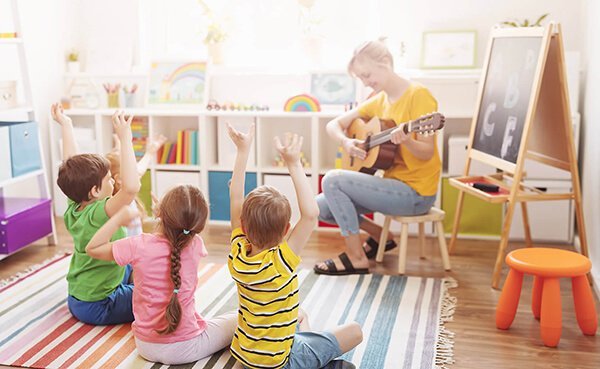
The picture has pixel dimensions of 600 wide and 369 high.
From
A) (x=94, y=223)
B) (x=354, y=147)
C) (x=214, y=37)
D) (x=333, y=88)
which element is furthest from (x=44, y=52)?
(x=94, y=223)

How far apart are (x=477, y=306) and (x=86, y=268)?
1.62 meters

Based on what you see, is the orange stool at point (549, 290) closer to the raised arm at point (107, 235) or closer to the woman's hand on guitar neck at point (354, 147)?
the woman's hand on guitar neck at point (354, 147)

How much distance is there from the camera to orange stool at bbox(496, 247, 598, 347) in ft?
9.21

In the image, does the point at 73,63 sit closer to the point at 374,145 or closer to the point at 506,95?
the point at 374,145

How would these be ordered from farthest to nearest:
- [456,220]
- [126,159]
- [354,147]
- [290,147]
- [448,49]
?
[448,49] → [456,220] → [354,147] → [126,159] → [290,147]

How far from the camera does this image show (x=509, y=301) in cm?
296

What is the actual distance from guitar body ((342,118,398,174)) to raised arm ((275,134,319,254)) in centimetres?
129

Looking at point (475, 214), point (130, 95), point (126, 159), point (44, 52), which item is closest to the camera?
point (126, 159)

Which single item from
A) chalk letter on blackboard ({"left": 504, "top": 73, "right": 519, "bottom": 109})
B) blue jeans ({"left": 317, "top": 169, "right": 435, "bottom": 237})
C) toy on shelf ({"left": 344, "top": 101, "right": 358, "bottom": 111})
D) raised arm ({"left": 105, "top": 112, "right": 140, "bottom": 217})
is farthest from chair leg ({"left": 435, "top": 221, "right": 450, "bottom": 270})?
raised arm ({"left": 105, "top": 112, "right": 140, "bottom": 217})

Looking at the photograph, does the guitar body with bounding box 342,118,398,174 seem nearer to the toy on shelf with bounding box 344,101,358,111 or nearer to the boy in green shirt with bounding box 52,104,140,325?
the toy on shelf with bounding box 344,101,358,111

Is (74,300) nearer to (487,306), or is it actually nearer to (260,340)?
(260,340)

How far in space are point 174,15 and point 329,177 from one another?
2.12 meters

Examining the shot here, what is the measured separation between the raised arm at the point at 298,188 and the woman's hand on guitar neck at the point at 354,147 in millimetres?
1310

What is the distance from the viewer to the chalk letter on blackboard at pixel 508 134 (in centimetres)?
355
